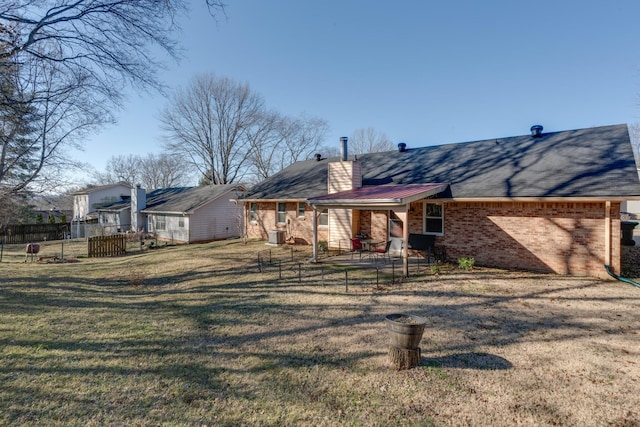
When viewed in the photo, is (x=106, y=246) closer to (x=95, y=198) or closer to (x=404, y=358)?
(x=404, y=358)

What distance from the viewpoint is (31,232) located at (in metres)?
26.7

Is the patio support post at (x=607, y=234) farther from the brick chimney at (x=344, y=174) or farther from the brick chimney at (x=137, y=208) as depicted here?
the brick chimney at (x=137, y=208)

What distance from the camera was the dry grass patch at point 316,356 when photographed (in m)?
3.57

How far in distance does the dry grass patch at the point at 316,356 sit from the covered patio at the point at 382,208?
8.32ft

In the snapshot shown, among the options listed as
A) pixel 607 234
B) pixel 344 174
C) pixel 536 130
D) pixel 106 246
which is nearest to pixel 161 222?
pixel 106 246

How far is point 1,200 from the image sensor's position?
15305 mm

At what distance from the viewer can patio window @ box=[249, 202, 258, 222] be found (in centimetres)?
1984

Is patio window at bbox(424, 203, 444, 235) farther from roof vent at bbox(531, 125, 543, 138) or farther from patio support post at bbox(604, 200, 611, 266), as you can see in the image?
roof vent at bbox(531, 125, 543, 138)

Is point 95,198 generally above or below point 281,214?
above

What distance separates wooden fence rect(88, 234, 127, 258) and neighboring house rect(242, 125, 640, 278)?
985 centimetres

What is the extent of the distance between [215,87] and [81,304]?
33.2 m

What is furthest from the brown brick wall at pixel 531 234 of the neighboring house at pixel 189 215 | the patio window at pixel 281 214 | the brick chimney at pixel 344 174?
the neighboring house at pixel 189 215

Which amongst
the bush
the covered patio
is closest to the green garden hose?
the bush

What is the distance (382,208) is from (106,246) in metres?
15.6
